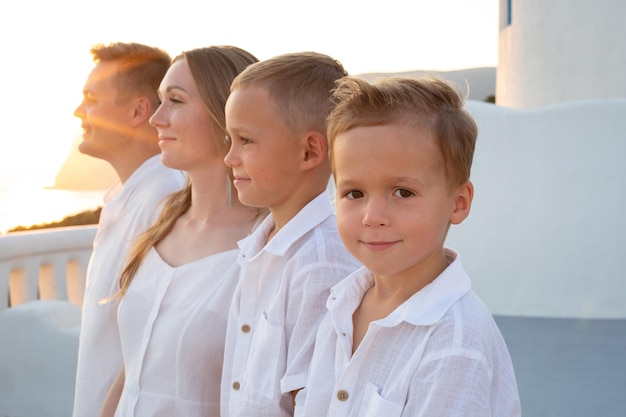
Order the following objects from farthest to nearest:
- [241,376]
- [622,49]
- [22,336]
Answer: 1. [622,49]
2. [22,336]
3. [241,376]

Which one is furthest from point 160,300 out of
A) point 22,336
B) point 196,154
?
point 22,336

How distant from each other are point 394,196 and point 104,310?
1.41 m

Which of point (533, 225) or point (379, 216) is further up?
point (379, 216)

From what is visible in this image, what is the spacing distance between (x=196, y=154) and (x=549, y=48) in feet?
27.7

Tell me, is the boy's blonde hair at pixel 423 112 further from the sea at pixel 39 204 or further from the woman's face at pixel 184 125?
the sea at pixel 39 204

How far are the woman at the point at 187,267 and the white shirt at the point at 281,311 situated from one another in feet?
0.63

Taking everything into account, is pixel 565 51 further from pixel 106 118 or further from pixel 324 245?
pixel 324 245

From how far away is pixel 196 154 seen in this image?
236cm

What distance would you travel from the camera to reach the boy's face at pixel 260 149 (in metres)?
1.93

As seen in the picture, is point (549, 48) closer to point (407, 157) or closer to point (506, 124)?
point (506, 124)

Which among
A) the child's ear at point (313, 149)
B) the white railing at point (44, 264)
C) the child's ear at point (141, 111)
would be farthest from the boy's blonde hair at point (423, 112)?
the white railing at point (44, 264)

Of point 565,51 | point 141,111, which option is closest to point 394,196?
point 141,111

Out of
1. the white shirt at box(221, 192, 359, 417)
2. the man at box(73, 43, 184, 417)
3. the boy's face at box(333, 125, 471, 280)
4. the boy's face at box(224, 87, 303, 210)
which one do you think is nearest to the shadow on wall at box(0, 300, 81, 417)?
the man at box(73, 43, 184, 417)

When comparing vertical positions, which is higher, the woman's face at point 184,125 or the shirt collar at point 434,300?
the woman's face at point 184,125
